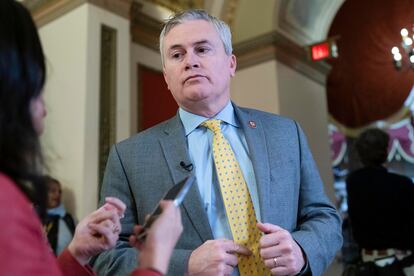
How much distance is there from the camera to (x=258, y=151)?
1.66 m

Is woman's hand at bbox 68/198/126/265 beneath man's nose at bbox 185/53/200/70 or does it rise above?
beneath

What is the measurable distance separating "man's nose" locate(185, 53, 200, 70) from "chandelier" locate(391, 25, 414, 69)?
519 cm

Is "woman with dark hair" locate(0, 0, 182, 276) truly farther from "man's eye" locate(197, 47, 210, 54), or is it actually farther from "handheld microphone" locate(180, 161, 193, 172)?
"man's eye" locate(197, 47, 210, 54)

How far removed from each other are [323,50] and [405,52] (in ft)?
3.74

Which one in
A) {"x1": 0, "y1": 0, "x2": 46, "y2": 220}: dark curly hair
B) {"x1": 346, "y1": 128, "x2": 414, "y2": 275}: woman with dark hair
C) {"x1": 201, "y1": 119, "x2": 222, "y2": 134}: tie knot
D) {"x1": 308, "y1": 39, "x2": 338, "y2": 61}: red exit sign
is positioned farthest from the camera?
{"x1": 308, "y1": 39, "x2": 338, "y2": 61}: red exit sign

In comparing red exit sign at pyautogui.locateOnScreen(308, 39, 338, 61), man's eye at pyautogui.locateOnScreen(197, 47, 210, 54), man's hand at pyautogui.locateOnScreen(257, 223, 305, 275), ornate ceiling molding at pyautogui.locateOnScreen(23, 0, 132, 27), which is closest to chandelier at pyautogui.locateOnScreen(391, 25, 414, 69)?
red exit sign at pyautogui.locateOnScreen(308, 39, 338, 61)

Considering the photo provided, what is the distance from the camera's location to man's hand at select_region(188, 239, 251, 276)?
136 cm

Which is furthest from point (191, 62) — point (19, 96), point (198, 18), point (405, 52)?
point (405, 52)

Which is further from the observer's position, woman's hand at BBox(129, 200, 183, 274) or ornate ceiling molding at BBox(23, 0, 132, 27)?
ornate ceiling molding at BBox(23, 0, 132, 27)

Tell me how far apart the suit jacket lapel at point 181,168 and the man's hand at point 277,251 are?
0.20 meters

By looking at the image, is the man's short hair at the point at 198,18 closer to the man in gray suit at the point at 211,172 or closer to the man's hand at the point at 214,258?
the man in gray suit at the point at 211,172

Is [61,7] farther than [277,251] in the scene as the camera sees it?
Yes

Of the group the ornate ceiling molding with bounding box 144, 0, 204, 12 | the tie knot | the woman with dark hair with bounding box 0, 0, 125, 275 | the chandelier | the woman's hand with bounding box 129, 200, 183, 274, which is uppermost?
the ornate ceiling molding with bounding box 144, 0, 204, 12

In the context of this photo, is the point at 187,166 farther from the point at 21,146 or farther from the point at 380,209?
the point at 380,209
